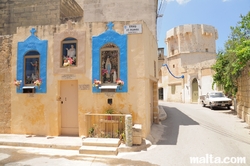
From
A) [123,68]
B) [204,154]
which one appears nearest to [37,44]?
[123,68]

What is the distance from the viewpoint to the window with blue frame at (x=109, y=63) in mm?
7746

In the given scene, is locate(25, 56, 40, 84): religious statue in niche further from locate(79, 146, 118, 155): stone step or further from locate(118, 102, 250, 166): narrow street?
locate(118, 102, 250, 166): narrow street

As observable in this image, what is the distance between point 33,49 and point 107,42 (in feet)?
11.2

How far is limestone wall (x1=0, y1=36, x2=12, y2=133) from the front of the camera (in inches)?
334

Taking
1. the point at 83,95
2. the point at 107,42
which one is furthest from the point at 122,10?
the point at 83,95

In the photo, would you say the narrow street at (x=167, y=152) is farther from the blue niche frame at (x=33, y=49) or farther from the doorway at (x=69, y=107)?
the blue niche frame at (x=33, y=49)

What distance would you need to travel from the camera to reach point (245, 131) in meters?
8.99

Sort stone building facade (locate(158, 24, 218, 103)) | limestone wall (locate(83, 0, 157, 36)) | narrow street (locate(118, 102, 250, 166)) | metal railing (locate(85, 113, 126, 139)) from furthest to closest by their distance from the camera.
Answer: stone building facade (locate(158, 24, 218, 103))
limestone wall (locate(83, 0, 157, 36))
metal railing (locate(85, 113, 126, 139))
narrow street (locate(118, 102, 250, 166))

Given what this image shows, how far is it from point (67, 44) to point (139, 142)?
5.10 metres

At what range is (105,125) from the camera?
7582mm

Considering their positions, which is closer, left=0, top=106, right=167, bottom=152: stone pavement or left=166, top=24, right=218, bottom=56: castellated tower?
left=0, top=106, right=167, bottom=152: stone pavement

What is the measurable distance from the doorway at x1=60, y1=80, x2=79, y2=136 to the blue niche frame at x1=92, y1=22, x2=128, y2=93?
3.72 feet

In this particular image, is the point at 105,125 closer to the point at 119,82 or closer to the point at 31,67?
the point at 119,82

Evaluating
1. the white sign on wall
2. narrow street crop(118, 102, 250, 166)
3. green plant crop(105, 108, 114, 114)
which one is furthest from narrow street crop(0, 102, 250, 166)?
the white sign on wall
